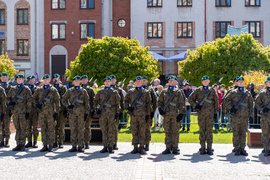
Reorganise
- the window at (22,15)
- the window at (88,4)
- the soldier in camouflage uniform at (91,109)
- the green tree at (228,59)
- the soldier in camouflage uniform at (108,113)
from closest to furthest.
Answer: the soldier in camouflage uniform at (108,113)
the soldier in camouflage uniform at (91,109)
the green tree at (228,59)
the window at (88,4)
the window at (22,15)

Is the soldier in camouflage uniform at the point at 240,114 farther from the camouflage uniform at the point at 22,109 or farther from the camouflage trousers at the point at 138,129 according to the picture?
the camouflage uniform at the point at 22,109

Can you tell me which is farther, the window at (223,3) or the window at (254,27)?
the window at (223,3)

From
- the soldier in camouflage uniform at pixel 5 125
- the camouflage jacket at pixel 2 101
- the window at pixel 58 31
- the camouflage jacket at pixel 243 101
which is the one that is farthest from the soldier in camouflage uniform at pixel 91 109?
the window at pixel 58 31

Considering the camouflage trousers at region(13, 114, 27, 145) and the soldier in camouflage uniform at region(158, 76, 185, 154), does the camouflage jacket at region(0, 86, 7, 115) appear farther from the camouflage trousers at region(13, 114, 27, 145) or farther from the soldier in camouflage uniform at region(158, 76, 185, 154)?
the soldier in camouflage uniform at region(158, 76, 185, 154)

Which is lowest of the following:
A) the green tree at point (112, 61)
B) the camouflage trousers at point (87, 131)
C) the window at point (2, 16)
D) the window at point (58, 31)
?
the camouflage trousers at point (87, 131)

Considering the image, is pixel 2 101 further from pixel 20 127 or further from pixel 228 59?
pixel 228 59

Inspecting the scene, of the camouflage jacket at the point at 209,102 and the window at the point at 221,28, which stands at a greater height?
the window at the point at 221,28

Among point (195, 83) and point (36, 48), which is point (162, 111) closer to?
point (195, 83)

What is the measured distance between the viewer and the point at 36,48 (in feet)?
125

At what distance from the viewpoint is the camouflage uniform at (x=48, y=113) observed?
36.6 feet

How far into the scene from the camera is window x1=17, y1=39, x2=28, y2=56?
126 ft

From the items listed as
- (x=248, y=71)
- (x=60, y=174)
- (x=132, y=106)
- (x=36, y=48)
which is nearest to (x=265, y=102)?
(x=132, y=106)

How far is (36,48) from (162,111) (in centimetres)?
2982

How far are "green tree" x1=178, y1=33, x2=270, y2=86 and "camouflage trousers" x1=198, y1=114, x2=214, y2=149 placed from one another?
1804 centimetres
